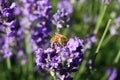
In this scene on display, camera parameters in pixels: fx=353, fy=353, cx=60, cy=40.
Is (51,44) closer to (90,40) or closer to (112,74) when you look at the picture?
(90,40)

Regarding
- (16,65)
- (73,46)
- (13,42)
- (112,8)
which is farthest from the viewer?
(112,8)

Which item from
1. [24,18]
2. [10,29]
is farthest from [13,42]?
[10,29]

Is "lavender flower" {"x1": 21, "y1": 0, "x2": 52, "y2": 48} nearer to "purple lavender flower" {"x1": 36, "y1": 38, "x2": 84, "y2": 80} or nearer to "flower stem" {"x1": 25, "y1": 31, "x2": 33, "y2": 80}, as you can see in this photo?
"flower stem" {"x1": 25, "y1": 31, "x2": 33, "y2": 80}

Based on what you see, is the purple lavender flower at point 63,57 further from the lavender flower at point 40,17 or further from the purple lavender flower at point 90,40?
the purple lavender flower at point 90,40

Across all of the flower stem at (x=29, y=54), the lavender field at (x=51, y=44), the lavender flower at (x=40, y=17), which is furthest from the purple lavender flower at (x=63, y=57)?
the flower stem at (x=29, y=54)

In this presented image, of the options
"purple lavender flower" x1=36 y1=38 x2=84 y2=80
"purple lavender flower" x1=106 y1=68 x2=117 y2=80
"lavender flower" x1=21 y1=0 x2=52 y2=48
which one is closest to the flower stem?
"lavender flower" x1=21 y1=0 x2=52 y2=48

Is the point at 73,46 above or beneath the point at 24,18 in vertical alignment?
beneath

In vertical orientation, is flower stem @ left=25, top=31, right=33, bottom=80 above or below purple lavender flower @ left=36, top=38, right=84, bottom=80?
above

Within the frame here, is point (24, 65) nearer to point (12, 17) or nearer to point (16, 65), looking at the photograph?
point (16, 65)
